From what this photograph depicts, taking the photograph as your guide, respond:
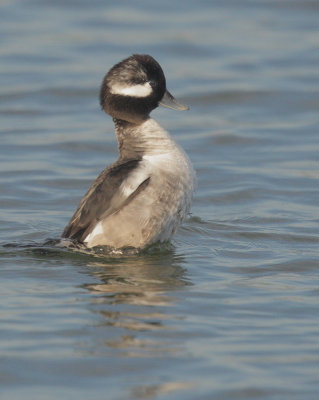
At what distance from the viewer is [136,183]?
804 cm

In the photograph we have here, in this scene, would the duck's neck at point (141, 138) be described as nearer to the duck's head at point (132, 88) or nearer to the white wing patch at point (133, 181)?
the duck's head at point (132, 88)

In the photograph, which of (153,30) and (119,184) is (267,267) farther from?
(153,30)

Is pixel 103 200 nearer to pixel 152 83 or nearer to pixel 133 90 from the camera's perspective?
pixel 133 90

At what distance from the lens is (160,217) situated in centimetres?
813

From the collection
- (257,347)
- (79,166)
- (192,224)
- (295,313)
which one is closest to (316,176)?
(192,224)

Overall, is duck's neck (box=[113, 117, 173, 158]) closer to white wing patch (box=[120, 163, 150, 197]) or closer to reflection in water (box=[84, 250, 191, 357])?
white wing patch (box=[120, 163, 150, 197])

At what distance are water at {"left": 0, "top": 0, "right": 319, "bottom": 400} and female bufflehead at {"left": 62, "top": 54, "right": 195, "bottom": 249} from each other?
24cm

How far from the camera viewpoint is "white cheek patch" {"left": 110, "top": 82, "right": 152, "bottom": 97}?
8.45 meters

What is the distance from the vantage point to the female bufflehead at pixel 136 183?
8062mm

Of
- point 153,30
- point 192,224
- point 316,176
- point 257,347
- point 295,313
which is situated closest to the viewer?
point 257,347

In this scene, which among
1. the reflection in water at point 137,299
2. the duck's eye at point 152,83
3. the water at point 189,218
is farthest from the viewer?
the duck's eye at point 152,83

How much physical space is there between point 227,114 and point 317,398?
8.55 meters

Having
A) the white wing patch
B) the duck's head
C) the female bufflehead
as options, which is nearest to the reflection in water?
the female bufflehead

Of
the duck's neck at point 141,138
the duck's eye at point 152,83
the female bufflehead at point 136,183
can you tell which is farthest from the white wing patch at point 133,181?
the duck's eye at point 152,83
